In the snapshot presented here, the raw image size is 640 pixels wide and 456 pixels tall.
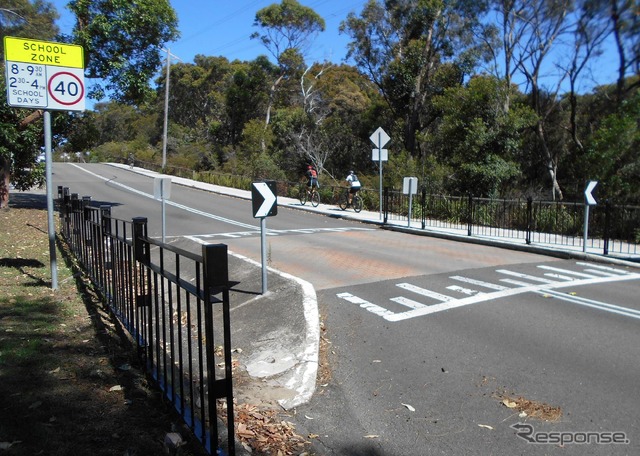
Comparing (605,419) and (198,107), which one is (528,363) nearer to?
(605,419)

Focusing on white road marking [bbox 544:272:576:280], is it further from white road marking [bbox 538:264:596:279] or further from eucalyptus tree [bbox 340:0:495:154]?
eucalyptus tree [bbox 340:0:495:154]

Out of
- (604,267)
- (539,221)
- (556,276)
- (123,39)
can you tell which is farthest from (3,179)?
(604,267)

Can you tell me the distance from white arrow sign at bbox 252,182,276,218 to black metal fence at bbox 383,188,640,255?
842cm

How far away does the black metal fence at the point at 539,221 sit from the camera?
590 inches

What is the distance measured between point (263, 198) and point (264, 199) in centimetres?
2

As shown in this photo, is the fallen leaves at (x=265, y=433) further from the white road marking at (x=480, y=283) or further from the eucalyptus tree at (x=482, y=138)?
the eucalyptus tree at (x=482, y=138)

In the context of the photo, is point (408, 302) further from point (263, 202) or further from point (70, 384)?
point (70, 384)

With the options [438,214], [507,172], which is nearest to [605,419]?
[438,214]

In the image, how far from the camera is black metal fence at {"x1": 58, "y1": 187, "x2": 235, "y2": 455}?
3.12 metres

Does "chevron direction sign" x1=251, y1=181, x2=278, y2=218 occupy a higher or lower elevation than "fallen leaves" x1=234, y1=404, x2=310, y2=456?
higher

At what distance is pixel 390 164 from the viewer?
87.3ft

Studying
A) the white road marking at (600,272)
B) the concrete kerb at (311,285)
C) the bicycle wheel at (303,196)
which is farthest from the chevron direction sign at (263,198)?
the bicycle wheel at (303,196)

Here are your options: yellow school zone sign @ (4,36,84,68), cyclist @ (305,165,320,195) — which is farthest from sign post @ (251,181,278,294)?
cyclist @ (305,165,320,195)

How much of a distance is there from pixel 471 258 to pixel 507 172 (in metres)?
11.6
